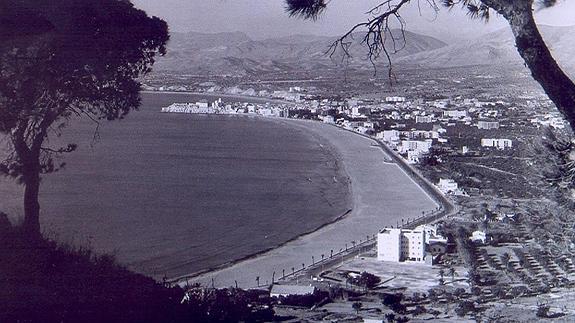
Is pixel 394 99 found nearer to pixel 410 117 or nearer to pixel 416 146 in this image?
pixel 410 117

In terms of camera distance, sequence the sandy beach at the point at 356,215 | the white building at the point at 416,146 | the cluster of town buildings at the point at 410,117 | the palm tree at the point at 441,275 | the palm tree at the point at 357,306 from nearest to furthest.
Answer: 1. the palm tree at the point at 357,306
2. the palm tree at the point at 441,275
3. the sandy beach at the point at 356,215
4. the cluster of town buildings at the point at 410,117
5. the white building at the point at 416,146

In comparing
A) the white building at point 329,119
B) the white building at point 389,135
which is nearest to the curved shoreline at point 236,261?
the white building at point 389,135

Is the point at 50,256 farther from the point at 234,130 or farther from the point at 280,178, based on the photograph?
the point at 234,130

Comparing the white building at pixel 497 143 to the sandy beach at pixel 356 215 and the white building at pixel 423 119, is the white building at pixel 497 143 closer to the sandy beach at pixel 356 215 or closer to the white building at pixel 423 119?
the sandy beach at pixel 356 215

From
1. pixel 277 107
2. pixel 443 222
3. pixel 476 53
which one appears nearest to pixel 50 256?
pixel 443 222

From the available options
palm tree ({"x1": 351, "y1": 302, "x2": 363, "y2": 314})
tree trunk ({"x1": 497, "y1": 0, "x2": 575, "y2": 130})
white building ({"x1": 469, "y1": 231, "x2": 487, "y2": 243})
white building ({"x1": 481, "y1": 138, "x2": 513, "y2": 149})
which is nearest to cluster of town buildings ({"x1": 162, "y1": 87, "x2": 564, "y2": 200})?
white building ({"x1": 481, "y1": 138, "x2": 513, "y2": 149})
